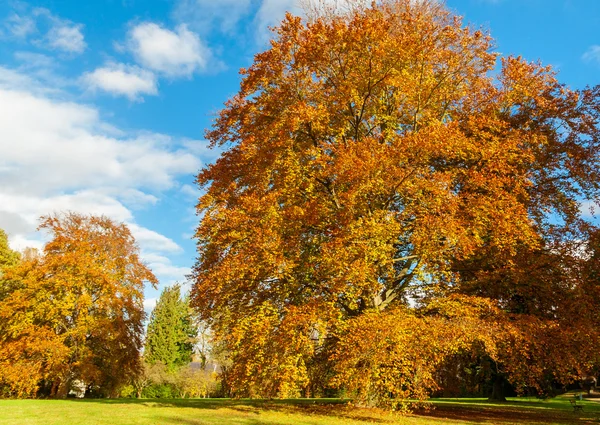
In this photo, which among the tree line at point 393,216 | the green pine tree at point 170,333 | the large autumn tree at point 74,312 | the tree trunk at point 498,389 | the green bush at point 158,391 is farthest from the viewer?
the green pine tree at point 170,333

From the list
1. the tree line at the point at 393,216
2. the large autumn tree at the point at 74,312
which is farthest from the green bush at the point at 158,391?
the tree line at the point at 393,216

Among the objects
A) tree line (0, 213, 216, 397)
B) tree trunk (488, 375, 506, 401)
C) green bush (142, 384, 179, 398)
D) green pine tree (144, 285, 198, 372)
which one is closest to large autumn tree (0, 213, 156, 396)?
tree line (0, 213, 216, 397)

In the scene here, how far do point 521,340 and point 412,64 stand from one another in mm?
11606

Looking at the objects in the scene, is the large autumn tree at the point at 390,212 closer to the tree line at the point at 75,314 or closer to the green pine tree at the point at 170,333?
the tree line at the point at 75,314

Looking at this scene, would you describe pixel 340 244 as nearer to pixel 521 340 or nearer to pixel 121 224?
pixel 521 340

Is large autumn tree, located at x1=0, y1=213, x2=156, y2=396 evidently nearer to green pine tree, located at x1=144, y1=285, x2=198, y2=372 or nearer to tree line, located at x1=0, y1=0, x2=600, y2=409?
tree line, located at x1=0, y1=0, x2=600, y2=409

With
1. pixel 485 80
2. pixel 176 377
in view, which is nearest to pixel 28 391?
pixel 176 377

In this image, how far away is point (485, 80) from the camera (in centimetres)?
1950

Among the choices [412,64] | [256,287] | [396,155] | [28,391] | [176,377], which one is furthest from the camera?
[176,377]

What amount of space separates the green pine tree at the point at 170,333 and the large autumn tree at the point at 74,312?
22.1m

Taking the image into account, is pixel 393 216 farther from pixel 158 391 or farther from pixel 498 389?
pixel 158 391

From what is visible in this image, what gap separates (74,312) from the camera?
101 ft

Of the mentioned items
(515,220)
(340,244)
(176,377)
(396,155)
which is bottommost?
(176,377)

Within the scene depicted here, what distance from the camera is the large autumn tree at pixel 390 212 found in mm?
13586
